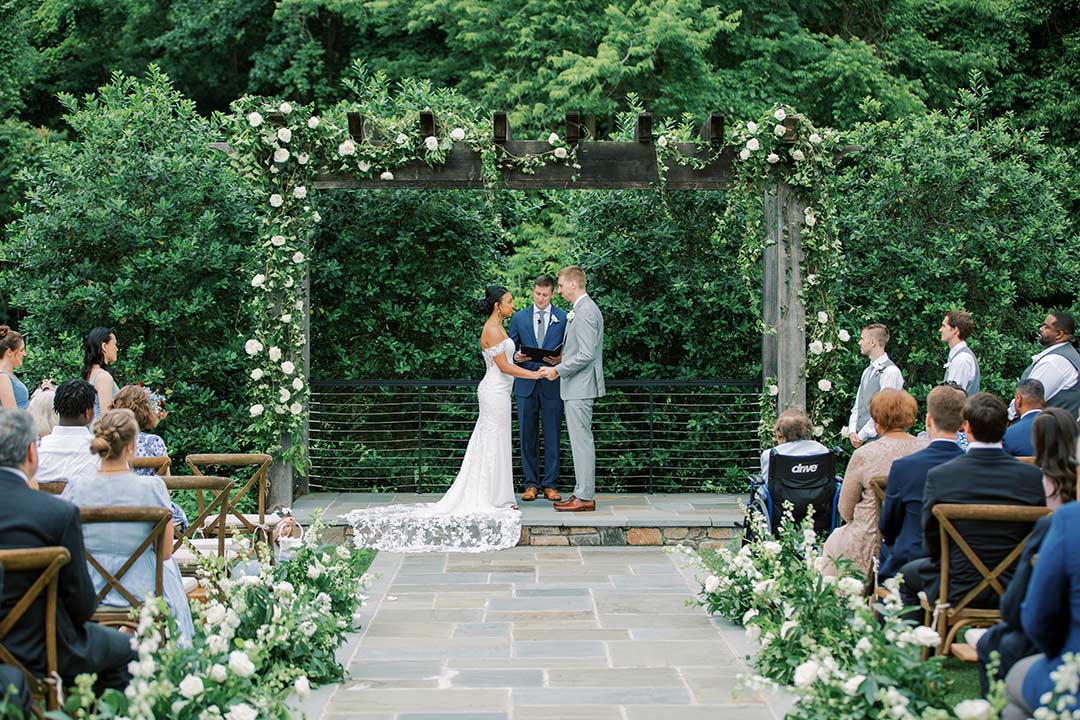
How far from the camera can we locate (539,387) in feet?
32.4

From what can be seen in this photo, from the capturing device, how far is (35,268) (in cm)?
1043

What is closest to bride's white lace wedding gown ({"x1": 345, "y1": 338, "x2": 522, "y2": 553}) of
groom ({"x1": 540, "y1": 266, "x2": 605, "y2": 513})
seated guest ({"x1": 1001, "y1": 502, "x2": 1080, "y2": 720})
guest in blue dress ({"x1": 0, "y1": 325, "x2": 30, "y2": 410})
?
groom ({"x1": 540, "y1": 266, "x2": 605, "y2": 513})

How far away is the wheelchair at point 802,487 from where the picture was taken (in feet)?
22.2

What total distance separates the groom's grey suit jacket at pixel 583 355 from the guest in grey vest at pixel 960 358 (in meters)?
2.46

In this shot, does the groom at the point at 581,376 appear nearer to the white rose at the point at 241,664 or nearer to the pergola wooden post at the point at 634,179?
the pergola wooden post at the point at 634,179

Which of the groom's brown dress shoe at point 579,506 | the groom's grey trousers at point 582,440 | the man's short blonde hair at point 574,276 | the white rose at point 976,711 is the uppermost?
the man's short blonde hair at point 574,276

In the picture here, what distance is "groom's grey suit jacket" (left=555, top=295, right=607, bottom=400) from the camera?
9234 mm

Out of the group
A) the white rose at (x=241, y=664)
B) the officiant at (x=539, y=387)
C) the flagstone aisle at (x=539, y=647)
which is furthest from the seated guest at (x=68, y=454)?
the officiant at (x=539, y=387)

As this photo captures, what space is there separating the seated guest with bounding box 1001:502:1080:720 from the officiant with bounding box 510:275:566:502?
20.4ft

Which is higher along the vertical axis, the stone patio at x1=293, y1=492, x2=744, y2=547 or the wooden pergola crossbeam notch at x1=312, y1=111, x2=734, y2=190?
the wooden pergola crossbeam notch at x1=312, y1=111, x2=734, y2=190

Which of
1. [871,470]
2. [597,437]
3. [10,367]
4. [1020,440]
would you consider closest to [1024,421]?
[1020,440]

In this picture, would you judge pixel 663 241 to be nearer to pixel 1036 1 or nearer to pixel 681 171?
pixel 681 171

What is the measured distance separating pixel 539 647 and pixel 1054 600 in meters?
3.04

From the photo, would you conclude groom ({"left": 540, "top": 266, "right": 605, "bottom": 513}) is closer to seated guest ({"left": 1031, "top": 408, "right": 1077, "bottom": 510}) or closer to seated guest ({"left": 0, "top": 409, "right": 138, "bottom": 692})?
seated guest ({"left": 1031, "top": 408, "right": 1077, "bottom": 510})
